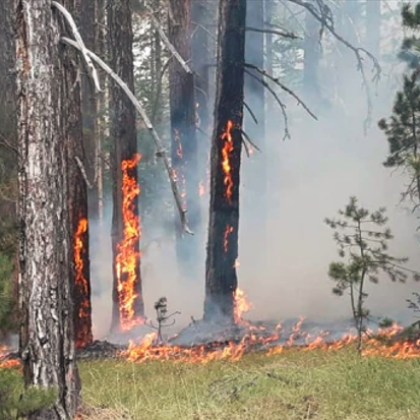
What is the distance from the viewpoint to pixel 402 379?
26.2 ft

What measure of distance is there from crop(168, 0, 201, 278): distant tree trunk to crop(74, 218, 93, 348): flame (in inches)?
246

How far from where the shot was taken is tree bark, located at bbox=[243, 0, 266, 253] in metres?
23.5

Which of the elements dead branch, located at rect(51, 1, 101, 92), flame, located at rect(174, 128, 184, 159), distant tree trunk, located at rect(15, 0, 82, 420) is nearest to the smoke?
flame, located at rect(174, 128, 184, 159)

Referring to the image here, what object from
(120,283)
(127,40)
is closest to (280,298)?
(120,283)

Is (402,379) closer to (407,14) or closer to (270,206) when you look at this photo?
(407,14)

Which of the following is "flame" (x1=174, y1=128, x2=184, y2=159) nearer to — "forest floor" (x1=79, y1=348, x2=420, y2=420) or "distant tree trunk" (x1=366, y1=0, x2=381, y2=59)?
"forest floor" (x1=79, y1=348, x2=420, y2=420)

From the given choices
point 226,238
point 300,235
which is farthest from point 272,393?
point 300,235

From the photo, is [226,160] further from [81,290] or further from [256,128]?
[256,128]

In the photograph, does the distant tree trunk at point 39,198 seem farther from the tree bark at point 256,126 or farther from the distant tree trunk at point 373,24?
the distant tree trunk at point 373,24

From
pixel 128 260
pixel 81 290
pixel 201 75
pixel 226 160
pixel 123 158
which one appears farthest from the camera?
pixel 201 75

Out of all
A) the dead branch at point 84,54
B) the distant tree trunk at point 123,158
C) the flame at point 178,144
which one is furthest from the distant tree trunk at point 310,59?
the dead branch at point 84,54

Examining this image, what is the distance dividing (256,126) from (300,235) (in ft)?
15.7

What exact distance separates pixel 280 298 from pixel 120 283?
13.3 ft

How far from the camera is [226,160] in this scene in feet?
44.4
